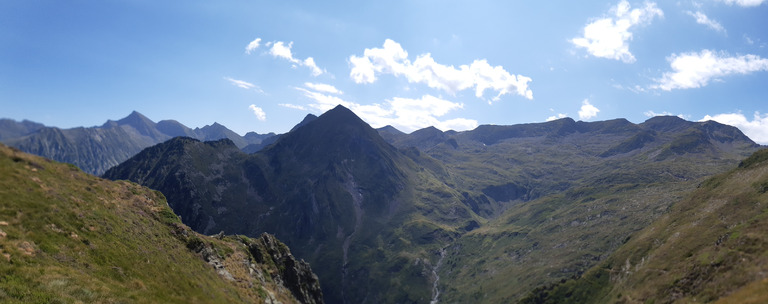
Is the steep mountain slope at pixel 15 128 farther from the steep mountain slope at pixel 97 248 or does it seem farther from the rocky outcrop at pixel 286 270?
the rocky outcrop at pixel 286 270

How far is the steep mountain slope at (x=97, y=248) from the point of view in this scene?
95.6 ft

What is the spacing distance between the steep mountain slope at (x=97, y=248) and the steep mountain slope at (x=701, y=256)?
75.2 m

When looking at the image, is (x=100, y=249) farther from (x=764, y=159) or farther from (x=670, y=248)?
(x=764, y=159)

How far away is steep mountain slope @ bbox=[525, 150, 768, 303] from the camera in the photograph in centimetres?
8662

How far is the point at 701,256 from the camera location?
371 ft

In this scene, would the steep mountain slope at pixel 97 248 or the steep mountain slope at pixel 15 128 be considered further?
the steep mountain slope at pixel 97 248

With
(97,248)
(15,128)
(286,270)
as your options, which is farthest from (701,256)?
(15,128)

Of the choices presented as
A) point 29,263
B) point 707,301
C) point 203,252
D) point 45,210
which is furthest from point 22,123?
point 707,301

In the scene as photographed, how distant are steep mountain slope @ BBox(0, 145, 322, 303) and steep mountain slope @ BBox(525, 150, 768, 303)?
75216mm

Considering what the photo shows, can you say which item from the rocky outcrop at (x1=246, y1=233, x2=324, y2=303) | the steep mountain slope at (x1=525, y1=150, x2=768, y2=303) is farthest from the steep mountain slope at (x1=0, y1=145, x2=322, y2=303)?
the steep mountain slope at (x1=525, y1=150, x2=768, y2=303)

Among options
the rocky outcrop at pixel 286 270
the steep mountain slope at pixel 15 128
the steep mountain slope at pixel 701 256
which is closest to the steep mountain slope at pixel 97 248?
the steep mountain slope at pixel 15 128

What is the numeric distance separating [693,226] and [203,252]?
185790 millimetres

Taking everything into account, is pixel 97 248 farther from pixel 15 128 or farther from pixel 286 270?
pixel 286 270

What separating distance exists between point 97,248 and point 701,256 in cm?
15997
